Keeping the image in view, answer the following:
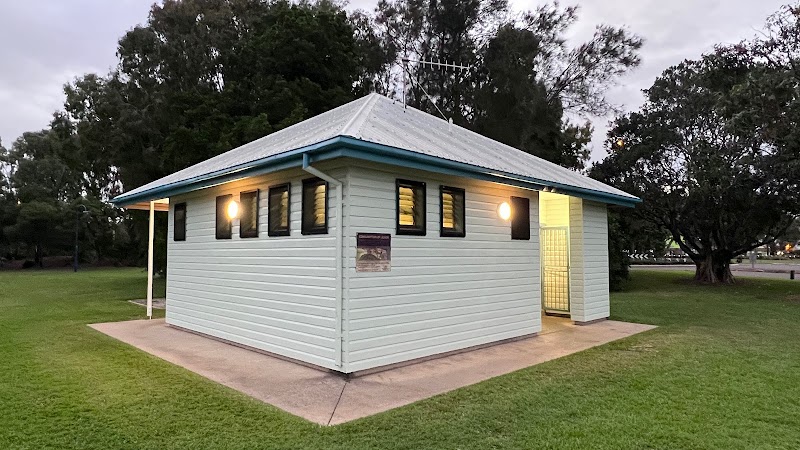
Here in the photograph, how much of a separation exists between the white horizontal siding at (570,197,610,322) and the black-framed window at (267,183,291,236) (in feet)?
17.7

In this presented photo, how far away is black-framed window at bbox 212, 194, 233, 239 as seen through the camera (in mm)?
7517

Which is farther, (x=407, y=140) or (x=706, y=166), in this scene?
(x=706, y=166)

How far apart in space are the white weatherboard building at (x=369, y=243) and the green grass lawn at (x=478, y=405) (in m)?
1.18

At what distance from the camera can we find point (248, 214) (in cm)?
708

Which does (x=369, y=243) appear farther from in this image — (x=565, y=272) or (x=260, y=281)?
(x=565, y=272)

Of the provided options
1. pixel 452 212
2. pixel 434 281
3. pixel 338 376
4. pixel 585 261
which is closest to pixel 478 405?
pixel 338 376

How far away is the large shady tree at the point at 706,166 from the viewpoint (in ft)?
52.4

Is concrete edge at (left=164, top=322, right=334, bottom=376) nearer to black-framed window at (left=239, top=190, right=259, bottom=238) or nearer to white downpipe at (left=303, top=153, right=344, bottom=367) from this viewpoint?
white downpipe at (left=303, top=153, right=344, bottom=367)

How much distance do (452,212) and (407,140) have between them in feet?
3.94

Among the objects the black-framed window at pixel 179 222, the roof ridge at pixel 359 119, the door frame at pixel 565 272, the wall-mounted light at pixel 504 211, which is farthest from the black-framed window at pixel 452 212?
the black-framed window at pixel 179 222

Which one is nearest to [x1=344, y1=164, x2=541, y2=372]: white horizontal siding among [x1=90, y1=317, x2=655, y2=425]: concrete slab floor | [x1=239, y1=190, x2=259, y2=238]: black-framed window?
[x1=90, y1=317, x2=655, y2=425]: concrete slab floor

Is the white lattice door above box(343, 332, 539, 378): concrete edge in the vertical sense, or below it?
above

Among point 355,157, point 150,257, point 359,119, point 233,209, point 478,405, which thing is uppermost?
point 359,119

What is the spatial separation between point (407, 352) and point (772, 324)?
781cm
